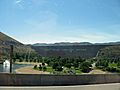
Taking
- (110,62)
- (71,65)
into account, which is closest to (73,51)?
(110,62)

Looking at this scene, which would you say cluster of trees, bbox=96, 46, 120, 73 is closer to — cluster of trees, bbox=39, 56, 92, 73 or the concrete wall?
cluster of trees, bbox=39, 56, 92, 73

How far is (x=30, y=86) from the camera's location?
12594mm

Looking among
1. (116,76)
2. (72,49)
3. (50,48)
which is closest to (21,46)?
(50,48)

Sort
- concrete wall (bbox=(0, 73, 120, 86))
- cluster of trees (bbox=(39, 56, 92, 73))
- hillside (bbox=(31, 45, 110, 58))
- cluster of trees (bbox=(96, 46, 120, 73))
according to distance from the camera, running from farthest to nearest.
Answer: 1. hillside (bbox=(31, 45, 110, 58))
2. cluster of trees (bbox=(96, 46, 120, 73))
3. cluster of trees (bbox=(39, 56, 92, 73))
4. concrete wall (bbox=(0, 73, 120, 86))

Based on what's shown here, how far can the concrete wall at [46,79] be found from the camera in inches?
494

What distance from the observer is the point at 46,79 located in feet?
43.8

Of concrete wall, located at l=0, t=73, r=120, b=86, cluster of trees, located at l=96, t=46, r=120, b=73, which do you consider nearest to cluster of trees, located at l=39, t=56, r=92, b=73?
cluster of trees, located at l=96, t=46, r=120, b=73

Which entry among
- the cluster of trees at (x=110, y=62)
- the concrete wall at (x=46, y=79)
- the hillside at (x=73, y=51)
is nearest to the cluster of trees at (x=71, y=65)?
the cluster of trees at (x=110, y=62)

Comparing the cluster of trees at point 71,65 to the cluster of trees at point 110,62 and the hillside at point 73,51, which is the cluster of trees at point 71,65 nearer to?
the cluster of trees at point 110,62

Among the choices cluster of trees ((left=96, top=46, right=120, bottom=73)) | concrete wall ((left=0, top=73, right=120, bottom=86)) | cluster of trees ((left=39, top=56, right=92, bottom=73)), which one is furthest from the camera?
cluster of trees ((left=96, top=46, right=120, bottom=73))

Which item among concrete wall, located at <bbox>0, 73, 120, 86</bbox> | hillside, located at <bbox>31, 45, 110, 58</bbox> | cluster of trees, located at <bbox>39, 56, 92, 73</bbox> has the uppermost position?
hillside, located at <bbox>31, 45, 110, 58</bbox>

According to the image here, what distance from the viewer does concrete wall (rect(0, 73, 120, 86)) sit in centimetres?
1254

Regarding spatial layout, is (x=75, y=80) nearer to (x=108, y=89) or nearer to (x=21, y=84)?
(x=108, y=89)

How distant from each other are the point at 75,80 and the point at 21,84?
2.98 meters
